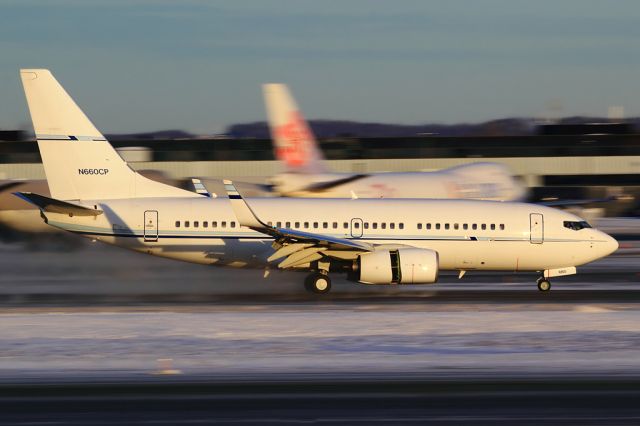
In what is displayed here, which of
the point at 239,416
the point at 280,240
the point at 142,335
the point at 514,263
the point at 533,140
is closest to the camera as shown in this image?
the point at 239,416

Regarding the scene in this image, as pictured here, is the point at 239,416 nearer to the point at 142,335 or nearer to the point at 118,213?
the point at 142,335

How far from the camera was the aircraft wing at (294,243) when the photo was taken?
25516mm

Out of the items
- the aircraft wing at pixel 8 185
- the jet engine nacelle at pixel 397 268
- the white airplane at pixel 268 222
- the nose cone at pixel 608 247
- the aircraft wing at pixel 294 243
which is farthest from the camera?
the aircraft wing at pixel 8 185

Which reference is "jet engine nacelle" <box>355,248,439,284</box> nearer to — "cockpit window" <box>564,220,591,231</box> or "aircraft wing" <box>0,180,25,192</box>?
"cockpit window" <box>564,220,591,231</box>

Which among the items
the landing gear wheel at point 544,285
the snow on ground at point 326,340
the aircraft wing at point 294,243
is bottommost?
the landing gear wheel at point 544,285

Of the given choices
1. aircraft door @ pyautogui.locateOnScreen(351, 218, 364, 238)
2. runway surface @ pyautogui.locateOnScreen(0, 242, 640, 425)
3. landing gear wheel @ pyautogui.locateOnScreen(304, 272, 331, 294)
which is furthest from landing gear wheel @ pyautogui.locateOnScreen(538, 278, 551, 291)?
landing gear wheel @ pyautogui.locateOnScreen(304, 272, 331, 294)

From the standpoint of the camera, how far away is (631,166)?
7906 centimetres

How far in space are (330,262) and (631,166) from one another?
57.6 meters

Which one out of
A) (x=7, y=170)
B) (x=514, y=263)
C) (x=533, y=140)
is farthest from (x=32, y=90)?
(x=533, y=140)

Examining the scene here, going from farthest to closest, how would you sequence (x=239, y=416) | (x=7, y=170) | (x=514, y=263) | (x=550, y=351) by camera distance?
(x=7, y=170), (x=514, y=263), (x=550, y=351), (x=239, y=416)

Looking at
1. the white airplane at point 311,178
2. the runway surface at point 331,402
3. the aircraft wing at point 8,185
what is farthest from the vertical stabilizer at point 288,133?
the runway surface at point 331,402

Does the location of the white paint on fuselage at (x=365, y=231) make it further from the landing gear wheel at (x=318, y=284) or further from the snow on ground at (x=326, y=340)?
the snow on ground at (x=326, y=340)

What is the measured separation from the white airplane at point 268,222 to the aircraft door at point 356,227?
28mm

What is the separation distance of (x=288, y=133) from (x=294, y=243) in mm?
15769
